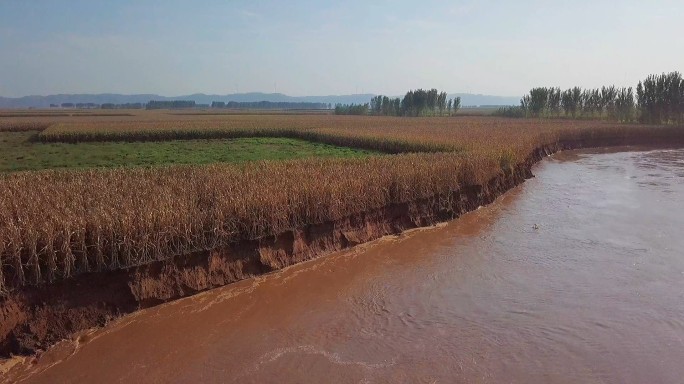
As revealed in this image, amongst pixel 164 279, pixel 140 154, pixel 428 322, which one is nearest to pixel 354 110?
pixel 140 154

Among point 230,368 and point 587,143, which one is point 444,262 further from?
point 587,143

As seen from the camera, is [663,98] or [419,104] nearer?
[663,98]

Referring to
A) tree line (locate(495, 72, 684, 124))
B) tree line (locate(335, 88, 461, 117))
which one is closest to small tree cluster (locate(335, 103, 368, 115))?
tree line (locate(335, 88, 461, 117))

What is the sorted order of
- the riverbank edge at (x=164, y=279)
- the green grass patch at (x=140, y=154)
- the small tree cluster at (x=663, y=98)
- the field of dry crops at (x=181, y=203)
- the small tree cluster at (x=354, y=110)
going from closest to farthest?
the riverbank edge at (x=164, y=279)
the field of dry crops at (x=181, y=203)
the green grass patch at (x=140, y=154)
the small tree cluster at (x=663, y=98)
the small tree cluster at (x=354, y=110)

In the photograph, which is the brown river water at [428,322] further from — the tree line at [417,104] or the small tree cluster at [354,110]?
the small tree cluster at [354,110]

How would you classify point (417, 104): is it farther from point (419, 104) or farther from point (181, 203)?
point (181, 203)

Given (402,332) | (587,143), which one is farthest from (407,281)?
(587,143)

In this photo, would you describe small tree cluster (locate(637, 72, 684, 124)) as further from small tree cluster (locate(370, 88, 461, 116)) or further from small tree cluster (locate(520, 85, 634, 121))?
small tree cluster (locate(370, 88, 461, 116))

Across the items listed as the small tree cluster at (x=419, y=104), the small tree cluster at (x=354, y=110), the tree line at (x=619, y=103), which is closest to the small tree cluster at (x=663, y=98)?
the tree line at (x=619, y=103)
